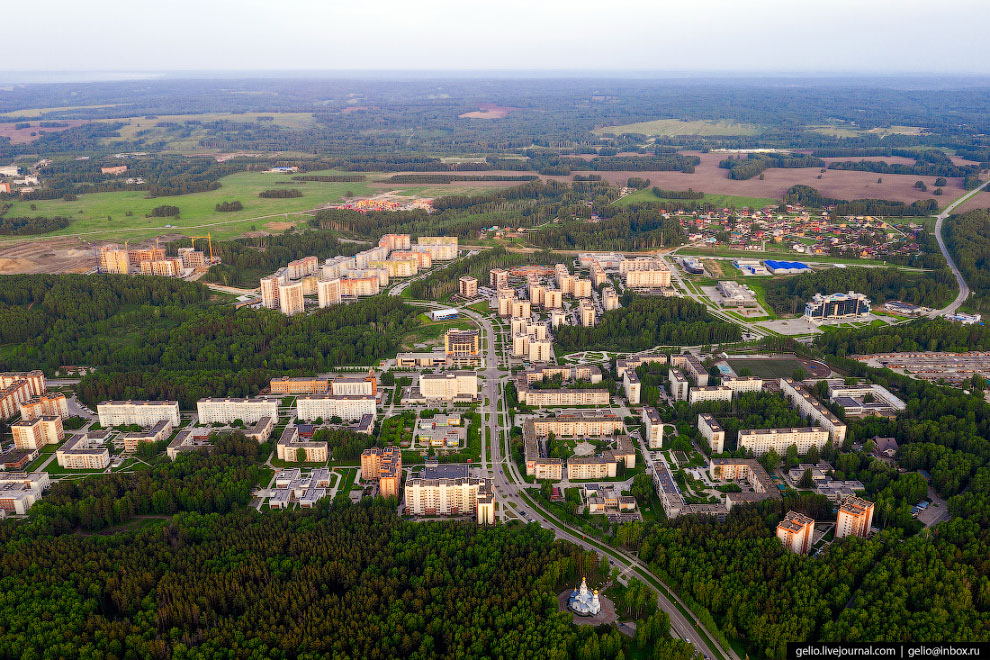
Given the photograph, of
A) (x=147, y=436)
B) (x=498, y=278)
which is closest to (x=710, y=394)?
(x=498, y=278)

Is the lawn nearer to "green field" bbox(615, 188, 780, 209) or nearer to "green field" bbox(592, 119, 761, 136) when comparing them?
"green field" bbox(615, 188, 780, 209)

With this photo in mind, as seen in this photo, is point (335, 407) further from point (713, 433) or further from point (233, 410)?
point (713, 433)

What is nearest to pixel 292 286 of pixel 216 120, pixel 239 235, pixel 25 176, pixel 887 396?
pixel 239 235

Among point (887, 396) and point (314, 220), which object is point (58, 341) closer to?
point (314, 220)

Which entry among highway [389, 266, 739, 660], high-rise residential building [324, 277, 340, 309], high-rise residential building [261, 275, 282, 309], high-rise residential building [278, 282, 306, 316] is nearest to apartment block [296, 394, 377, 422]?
highway [389, 266, 739, 660]

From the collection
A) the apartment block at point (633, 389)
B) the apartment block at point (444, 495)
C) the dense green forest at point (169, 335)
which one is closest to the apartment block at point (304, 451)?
the apartment block at point (444, 495)
